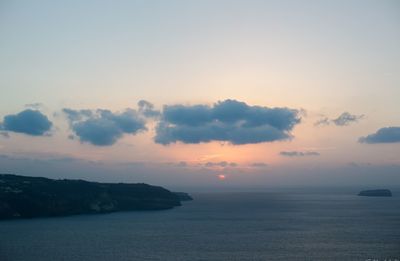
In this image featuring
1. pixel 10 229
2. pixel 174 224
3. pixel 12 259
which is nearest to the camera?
pixel 12 259

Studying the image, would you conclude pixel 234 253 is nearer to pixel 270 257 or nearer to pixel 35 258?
pixel 270 257

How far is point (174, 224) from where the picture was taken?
172 metres

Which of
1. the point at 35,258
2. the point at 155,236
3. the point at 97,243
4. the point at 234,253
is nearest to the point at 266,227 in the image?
the point at 155,236

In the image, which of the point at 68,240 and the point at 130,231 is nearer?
the point at 68,240

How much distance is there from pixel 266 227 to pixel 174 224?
36553mm

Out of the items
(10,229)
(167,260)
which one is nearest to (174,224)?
(10,229)

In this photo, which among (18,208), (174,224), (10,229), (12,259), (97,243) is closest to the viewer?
(12,259)

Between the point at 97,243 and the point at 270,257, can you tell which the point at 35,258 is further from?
the point at 270,257

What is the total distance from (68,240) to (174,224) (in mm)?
54281

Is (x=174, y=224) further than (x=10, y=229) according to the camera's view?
Yes

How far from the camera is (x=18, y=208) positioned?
18875cm

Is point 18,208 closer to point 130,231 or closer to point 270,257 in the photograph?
point 130,231

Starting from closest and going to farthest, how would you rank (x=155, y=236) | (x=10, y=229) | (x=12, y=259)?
(x=12, y=259) < (x=155, y=236) < (x=10, y=229)

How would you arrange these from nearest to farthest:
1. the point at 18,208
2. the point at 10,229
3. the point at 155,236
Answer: the point at 155,236
the point at 10,229
the point at 18,208
